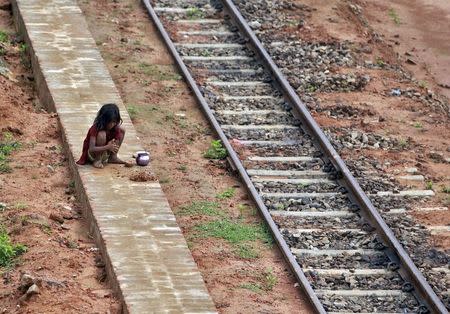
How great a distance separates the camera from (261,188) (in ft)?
50.3

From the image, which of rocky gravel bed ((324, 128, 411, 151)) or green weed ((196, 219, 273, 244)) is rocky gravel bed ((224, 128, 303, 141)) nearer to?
rocky gravel bed ((324, 128, 411, 151))

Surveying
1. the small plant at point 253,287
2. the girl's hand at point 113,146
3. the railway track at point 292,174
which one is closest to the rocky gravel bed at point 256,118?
the railway track at point 292,174

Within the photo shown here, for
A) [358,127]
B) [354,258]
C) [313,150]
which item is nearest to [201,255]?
[354,258]

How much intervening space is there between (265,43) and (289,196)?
4.89 metres

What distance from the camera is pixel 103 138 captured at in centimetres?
1436

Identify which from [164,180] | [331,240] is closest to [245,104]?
[164,180]

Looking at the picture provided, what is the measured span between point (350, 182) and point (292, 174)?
0.80 meters

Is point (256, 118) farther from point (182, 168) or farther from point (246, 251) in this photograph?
point (246, 251)

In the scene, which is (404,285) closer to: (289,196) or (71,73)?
(289,196)

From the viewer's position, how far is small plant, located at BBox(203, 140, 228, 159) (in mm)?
16095

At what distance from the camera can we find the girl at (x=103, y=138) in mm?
14297

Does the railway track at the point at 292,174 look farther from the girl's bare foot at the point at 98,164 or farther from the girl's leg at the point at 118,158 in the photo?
the girl's bare foot at the point at 98,164

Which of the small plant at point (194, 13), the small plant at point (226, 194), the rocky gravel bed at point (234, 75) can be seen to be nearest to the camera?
the small plant at point (226, 194)

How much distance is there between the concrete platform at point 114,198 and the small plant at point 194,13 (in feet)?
6.52
